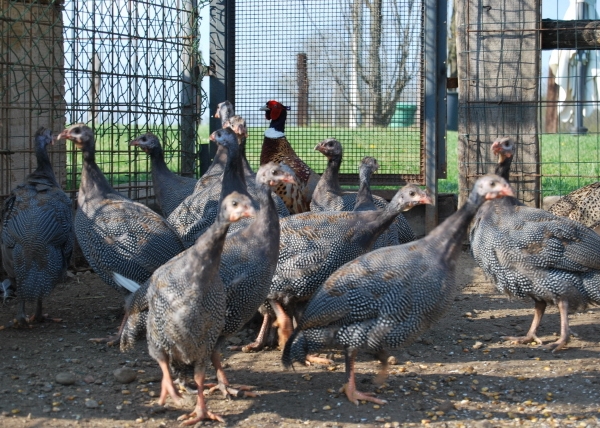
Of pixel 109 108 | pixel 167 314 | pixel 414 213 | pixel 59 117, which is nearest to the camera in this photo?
pixel 167 314

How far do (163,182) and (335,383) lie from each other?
10.8 feet

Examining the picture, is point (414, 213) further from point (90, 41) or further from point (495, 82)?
point (90, 41)

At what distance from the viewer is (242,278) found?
4871 mm

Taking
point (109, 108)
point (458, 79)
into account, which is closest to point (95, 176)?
point (109, 108)

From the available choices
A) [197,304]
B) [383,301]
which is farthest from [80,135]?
[383,301]

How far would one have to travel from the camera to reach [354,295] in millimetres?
4711

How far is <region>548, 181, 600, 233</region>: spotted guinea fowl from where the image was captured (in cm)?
746

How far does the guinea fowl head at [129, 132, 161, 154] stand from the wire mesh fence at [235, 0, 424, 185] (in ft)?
5.23

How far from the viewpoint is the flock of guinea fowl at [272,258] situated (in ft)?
14.7

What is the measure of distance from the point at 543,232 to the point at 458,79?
10.3ft

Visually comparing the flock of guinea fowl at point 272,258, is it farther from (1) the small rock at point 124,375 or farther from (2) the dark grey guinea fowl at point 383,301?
(1) the small rock at point 124,375

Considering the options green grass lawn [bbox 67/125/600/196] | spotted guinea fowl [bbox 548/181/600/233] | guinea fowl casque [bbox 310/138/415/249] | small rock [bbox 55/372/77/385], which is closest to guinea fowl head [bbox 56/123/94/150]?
green grass lawn [bbox 67/125/600/196]

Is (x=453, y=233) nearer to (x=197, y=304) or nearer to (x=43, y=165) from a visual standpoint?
(x=197, y=304)

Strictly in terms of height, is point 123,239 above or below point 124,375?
above
